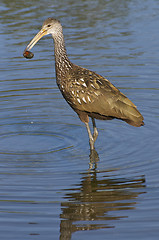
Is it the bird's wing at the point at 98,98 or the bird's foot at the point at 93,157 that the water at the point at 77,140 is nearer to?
the bird's foot at the point at 93,157

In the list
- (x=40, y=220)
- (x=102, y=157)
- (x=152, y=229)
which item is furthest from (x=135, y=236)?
(x=102, y=157)

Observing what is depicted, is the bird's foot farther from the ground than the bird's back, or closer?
closer

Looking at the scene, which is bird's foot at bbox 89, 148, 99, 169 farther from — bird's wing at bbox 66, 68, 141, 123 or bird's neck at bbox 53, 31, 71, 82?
bird's neck at bbox 53, 31, 71, 82

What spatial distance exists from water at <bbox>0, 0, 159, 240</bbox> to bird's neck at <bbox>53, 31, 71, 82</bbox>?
1261 millimetres

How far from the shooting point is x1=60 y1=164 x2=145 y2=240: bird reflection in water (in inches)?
273

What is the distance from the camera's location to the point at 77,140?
33.7 feet

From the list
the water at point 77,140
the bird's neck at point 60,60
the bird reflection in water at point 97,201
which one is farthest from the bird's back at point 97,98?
the bird reflection in water at point 97,201

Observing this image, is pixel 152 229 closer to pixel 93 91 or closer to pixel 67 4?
pixel 93 91

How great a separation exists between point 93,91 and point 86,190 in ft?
6.70

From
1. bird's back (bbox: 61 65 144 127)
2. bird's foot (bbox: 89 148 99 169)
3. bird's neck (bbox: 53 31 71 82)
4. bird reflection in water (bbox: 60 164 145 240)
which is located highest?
bird's neck (bbox: 53 31 71 82)

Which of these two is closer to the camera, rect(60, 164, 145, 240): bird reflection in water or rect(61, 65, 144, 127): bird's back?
rect(60, 164, 145, 240): bird reflection in water

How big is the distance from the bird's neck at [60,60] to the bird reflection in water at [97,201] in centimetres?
197

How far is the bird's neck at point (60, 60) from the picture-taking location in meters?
9.73

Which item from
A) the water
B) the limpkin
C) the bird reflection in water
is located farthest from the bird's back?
the bird reflection in water
